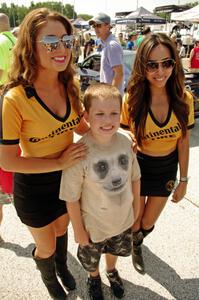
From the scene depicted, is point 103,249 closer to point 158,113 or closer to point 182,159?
point 182,159

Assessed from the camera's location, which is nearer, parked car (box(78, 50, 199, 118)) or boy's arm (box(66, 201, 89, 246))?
boy's arm (box(66, 201, 89, 246))

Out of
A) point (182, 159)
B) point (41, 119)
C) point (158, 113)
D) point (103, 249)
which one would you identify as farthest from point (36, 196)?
point (182, 159)

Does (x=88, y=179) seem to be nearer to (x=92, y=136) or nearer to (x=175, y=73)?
(x=92, y=136)

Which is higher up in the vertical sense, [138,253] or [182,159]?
[182,159]

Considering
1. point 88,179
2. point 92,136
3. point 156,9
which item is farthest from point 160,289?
point 156,9

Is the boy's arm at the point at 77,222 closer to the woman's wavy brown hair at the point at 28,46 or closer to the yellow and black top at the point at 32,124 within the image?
the yellow and black top at the point at 32,124

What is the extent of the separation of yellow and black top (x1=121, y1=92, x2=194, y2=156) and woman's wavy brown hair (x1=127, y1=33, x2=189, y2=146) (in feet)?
0.10

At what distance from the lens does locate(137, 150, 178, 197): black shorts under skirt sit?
2061 millimetres

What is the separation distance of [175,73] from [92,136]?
0.76 m

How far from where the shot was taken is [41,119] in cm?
149

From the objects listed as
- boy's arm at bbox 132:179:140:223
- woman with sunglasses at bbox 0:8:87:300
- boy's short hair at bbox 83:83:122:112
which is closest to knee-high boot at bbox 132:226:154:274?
boy's arm at bbox 132:179:140:223

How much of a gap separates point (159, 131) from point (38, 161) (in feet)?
2.74

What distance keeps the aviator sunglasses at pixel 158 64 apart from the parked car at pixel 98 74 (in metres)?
3.72

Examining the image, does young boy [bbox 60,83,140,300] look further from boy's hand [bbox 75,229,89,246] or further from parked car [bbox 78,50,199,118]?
parked car [bbox 78,50,199,118]
